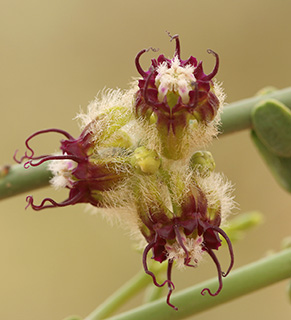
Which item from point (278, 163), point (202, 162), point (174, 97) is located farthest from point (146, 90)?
point (278, 163)

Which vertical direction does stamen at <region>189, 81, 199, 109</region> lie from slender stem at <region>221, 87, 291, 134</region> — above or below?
above

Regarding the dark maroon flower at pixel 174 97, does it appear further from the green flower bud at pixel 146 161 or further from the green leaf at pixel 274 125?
the green leaf at pixel 274 125

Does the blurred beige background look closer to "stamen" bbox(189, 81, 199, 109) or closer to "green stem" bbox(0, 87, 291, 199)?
"green stem" bbox(0, 87, 291, 199)

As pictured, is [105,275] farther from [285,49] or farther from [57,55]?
[285,49]

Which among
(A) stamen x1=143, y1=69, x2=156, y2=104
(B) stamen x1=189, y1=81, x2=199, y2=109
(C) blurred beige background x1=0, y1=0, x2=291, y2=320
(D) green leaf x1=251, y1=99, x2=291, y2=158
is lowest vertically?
(C) blurred beige background x1=0, y1=0, x2=291, y2=320

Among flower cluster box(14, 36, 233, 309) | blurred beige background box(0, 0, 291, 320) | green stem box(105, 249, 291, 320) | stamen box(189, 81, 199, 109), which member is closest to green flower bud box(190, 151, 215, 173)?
flower cluster box(14, 36, 233, 309)

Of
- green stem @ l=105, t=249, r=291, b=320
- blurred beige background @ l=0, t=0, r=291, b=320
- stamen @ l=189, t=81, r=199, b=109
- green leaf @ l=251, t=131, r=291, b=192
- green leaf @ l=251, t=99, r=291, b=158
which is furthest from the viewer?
blurred beige background @ l=0, t=0, r=291, b=320

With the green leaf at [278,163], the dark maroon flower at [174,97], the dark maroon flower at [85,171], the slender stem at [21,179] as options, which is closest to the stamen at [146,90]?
the dark maroon flower at [174,97]

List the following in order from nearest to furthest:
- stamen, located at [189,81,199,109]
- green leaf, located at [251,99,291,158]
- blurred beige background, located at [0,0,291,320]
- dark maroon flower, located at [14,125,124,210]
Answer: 1. stamen, located at [189,81,199,109]
2. dark maroon flower, located at [14,125,124,210]
3. green leaf, located at [251,99,291,158]
4. blurred beige background, located at [0,0,291,320]
